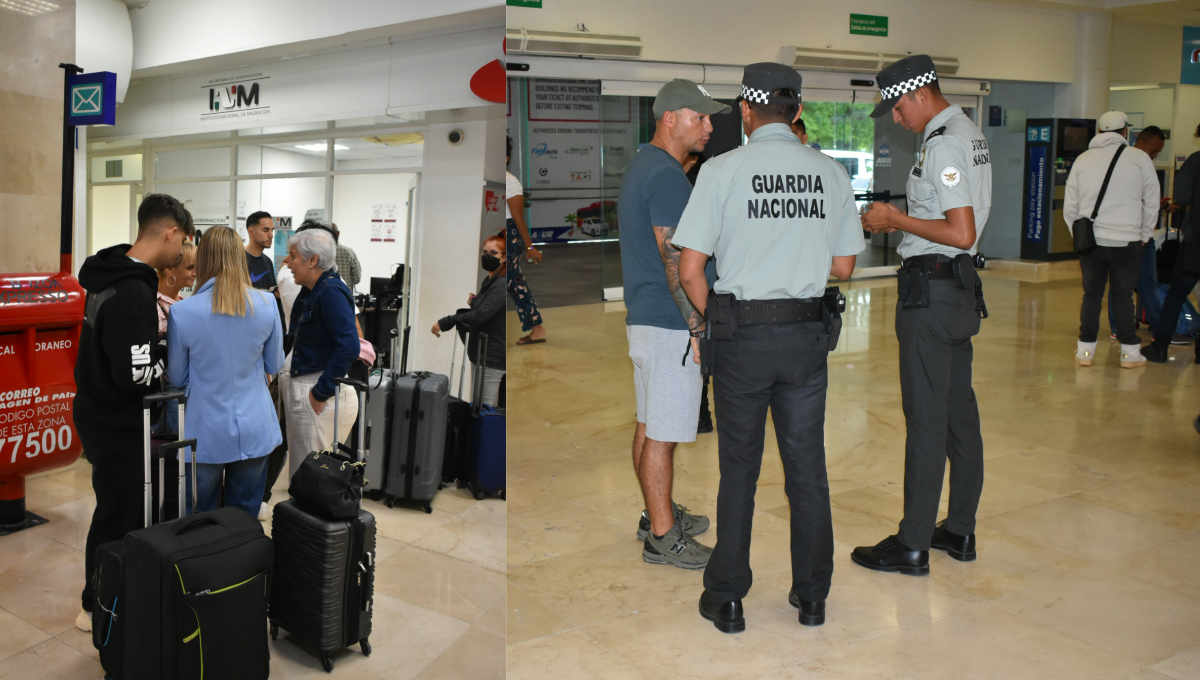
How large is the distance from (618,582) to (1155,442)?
3.24 metres

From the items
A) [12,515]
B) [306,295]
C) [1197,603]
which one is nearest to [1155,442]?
[1197,603]

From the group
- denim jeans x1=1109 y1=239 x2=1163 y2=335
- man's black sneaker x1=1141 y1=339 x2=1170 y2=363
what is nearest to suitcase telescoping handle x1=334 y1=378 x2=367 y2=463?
man's black sneaker x1=1141 y1=339 x2=1170 y2=363

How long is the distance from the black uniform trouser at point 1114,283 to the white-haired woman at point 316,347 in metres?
5.53

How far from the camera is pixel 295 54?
109 inches

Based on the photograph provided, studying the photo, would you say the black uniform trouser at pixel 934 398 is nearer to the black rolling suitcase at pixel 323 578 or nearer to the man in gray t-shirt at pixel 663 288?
the man in gray t-shirt at pixel 663 288

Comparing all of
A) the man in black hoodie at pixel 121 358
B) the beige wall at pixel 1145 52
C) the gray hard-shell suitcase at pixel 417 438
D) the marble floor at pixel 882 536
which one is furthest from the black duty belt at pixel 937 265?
the beige wall at pixel 1145 52

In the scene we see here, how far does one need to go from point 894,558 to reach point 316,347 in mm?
2098

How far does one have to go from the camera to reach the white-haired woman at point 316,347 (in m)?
2.77

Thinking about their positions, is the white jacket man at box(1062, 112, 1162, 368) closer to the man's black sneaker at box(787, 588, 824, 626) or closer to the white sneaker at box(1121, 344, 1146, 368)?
the white sneaker at box(1121, 344, 1146, 368)

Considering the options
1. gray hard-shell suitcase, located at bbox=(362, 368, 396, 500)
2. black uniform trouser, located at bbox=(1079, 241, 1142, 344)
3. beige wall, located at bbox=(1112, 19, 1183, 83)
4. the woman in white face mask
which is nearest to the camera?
the woman in white face mask

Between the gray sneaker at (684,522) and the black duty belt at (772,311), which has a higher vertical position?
the black duty belt at (772,311)

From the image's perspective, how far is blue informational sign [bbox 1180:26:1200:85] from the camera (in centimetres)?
1428

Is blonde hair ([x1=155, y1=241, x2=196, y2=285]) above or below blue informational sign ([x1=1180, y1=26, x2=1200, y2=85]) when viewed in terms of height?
below

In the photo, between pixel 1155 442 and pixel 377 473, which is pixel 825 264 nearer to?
pixel 377 473
